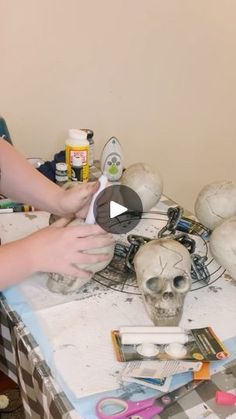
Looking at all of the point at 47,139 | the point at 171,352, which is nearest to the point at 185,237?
the point at 171,352

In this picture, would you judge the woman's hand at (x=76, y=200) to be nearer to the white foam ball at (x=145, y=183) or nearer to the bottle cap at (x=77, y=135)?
the white foam ball at (x=145, y=183)

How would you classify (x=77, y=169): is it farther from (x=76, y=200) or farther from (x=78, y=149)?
(x=76, y=200)

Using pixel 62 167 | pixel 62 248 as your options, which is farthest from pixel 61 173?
pixel 62 248

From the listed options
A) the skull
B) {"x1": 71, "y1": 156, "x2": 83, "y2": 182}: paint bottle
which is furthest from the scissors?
{"x1": 71, "y1": 156, "x2": 83, "y2": 182}: paint bottle

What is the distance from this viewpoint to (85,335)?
24.9 inches

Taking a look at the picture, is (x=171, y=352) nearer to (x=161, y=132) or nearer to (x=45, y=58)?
(x=45, y=58)

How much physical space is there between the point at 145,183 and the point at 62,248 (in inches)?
12.5

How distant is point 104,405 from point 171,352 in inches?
4.0

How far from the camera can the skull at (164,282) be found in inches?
25.2

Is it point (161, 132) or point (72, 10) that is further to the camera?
point (161, 132)

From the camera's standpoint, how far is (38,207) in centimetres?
88
